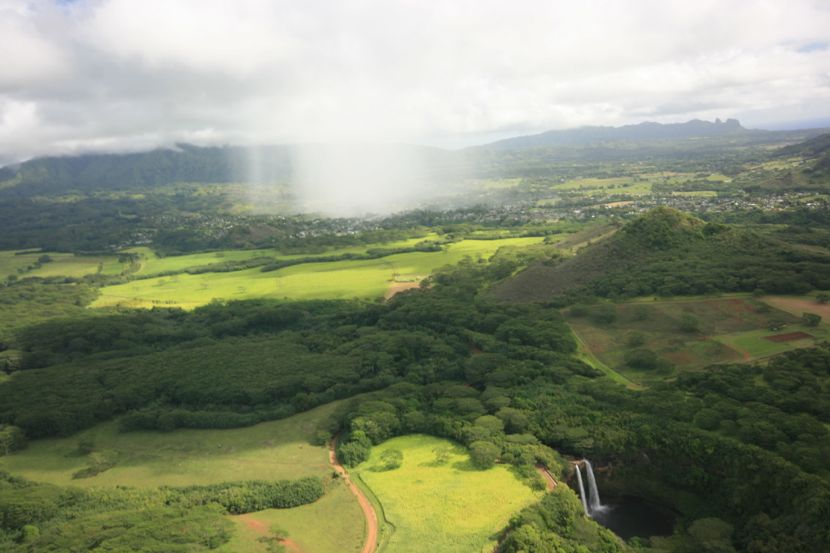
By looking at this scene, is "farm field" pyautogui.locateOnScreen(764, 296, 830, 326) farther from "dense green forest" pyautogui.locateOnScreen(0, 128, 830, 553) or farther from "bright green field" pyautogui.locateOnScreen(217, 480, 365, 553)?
"bright green field" pyautogui.locateOnScreen(217, 480, 365, 553)

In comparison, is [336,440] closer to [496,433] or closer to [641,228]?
[496,433]

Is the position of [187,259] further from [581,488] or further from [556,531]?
[556,531]

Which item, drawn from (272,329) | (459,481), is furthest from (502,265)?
(459,481)

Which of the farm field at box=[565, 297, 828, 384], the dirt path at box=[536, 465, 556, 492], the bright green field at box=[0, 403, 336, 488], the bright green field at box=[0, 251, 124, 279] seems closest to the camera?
the dirt path at box=[536, 465, 556, 492]

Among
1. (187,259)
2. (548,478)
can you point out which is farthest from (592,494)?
(187,259)

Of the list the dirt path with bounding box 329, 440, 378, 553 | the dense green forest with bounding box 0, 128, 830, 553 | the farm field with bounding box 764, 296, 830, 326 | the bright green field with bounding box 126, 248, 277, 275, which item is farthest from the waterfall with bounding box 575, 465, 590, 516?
the bright green field with bounding box 126, 248, 277, 275

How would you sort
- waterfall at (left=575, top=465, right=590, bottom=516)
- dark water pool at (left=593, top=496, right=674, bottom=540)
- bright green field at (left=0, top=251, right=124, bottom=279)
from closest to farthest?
dark water pool at (left=593, top=496, right=674, bottom=540), waterfall at (left=575, top=465, right=590, bottom=516), bright green field at (left=0, top=251, right=124, bottom=279)

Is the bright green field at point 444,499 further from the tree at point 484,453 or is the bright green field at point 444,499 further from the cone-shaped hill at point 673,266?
the cone-shaped hill at point 673,266
